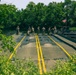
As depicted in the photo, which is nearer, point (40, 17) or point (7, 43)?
point (7, 43)

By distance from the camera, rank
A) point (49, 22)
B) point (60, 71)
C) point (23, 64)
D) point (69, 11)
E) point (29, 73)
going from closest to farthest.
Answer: point (60, 71) → point (29, 73) → point (23, 64) → point (49, 22) → point (69, 11)

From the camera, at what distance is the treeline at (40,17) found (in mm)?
→ 100188

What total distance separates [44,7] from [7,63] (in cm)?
10606

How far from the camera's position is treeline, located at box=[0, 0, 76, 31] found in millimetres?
100188

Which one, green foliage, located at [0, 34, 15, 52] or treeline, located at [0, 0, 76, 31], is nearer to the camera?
green foliage, located at [0, 34, 15, 52]

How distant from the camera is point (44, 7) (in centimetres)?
11288

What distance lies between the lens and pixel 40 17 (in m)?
103

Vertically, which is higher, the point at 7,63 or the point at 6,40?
the point at 6,40

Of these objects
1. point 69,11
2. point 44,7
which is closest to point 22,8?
point 44,7

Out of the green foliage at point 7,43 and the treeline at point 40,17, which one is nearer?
the green foliage at point 7,43

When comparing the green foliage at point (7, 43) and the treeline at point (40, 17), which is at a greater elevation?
the green foliage at point (7, 43)

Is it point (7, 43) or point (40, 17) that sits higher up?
point (7, 43)

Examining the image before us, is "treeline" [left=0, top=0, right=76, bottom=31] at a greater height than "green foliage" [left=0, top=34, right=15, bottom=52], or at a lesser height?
lesser

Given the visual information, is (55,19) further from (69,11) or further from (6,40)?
(6,40)
